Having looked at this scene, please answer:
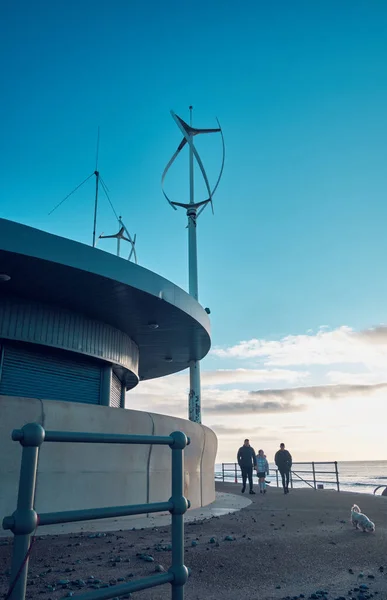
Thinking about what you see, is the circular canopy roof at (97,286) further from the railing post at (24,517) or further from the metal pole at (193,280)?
the railing post at (24,517)

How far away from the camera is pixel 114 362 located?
14484 mm

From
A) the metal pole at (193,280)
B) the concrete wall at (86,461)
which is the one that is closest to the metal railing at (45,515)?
the concrete wall at (86,461)

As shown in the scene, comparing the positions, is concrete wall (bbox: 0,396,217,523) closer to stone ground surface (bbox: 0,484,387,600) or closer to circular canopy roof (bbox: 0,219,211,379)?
stone ground surface (bbox: 0,484,387,600)

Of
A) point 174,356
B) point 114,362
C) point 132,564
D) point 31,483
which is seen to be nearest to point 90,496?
point 132,564

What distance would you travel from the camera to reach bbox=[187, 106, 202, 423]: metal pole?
1811 centimetres

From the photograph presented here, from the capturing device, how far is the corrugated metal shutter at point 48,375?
1211 cm

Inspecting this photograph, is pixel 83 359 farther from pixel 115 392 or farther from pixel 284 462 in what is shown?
pixel 284 462

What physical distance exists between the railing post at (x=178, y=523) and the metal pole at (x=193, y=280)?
1477 cm

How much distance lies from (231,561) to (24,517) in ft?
13.8

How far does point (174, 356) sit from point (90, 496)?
1046 cm

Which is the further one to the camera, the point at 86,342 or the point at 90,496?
the point at 86,342

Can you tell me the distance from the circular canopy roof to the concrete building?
0.08 ft

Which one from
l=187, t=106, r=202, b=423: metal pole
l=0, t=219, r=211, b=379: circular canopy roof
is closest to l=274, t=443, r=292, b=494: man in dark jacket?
l=187, t=106, r=202, b=423: metal pole

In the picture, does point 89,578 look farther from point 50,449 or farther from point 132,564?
point 50,449
